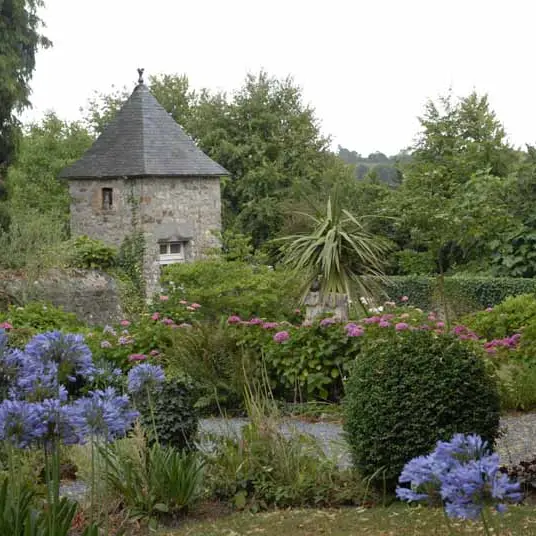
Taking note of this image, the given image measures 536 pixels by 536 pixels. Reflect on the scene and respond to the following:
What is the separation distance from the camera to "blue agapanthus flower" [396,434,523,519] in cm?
241

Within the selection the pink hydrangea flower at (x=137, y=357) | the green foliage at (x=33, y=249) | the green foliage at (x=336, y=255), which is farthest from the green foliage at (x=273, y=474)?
the green foliage at (x=33, y=249)

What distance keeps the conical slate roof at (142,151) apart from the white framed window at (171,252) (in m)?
1.83

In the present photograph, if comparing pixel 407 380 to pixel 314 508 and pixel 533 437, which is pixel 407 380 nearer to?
pixel 314 508

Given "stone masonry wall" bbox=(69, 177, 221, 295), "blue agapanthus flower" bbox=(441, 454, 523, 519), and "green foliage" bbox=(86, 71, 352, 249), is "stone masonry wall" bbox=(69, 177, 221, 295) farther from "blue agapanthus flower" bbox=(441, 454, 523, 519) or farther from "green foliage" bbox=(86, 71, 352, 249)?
"blue agapanthus flower" bbox=(441, 454, 523, 519)

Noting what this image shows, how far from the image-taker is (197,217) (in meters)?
25.3

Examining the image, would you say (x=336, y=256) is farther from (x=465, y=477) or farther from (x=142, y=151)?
(x=142, y=151)

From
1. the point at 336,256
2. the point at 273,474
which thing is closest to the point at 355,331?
the point at 336,256

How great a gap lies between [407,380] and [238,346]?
14.3 ft

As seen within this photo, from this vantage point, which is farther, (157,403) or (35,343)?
(157,403)

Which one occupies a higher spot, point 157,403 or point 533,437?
point 157,403

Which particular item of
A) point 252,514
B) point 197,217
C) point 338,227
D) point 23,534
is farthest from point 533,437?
point 197,217

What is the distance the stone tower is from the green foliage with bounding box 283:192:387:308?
42.6 ft

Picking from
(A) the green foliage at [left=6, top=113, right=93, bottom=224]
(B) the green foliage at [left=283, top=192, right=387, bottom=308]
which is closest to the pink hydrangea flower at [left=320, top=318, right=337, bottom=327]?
(B) the green foliage at [left=283, top=192, right=387, bottom=308]

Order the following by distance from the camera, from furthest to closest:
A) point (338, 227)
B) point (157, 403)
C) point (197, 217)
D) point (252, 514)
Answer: point (197, 217)
point (338, 227)
point (157, 403)
point (252, 514)
